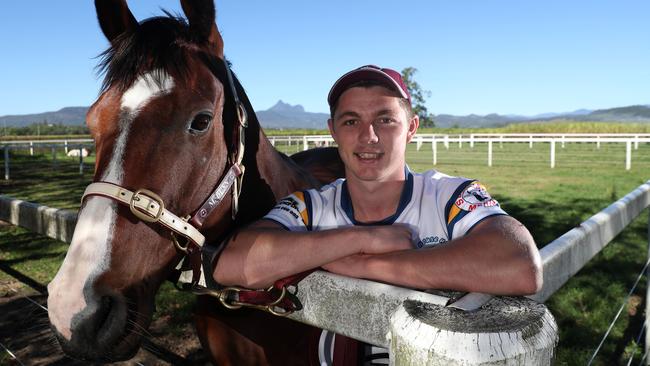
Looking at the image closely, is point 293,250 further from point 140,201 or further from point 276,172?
point 276,172

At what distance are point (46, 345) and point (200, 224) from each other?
10.0ft

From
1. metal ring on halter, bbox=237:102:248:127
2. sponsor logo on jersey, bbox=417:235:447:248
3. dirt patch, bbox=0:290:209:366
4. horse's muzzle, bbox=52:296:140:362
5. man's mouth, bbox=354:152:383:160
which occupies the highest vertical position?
metal ring on halter, bbox=237:102:248:127

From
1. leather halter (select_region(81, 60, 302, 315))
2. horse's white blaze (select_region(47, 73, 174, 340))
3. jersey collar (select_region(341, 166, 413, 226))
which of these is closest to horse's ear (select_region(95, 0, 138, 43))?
horse's white blaze (select_region(47, 73, 174, 340))

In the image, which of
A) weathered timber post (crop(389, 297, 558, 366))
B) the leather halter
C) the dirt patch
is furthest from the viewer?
the dirt patch

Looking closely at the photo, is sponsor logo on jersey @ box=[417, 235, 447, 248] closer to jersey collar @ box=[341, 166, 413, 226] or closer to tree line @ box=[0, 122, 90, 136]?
jersey collar @ box=[341, 166, 413, 226]

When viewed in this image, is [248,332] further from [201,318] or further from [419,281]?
[419,281]

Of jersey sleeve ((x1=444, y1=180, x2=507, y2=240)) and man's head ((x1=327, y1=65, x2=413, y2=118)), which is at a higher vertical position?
man's head ((x1=327, y1=65, x2=413, y2=118))

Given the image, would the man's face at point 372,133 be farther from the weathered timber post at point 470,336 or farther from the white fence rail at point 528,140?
the white fence rail at point 528,140

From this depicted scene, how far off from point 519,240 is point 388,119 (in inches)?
28.4

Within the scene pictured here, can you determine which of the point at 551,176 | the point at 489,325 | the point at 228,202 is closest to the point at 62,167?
the point at 551,176

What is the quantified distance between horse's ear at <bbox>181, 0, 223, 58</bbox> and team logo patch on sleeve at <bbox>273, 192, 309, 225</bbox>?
0.72 meters

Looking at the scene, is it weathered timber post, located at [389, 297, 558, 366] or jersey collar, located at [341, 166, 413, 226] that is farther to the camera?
jersey collar, located at [341, 166, 413, 226]

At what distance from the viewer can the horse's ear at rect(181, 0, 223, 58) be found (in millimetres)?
1843

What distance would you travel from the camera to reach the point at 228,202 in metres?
1.86
